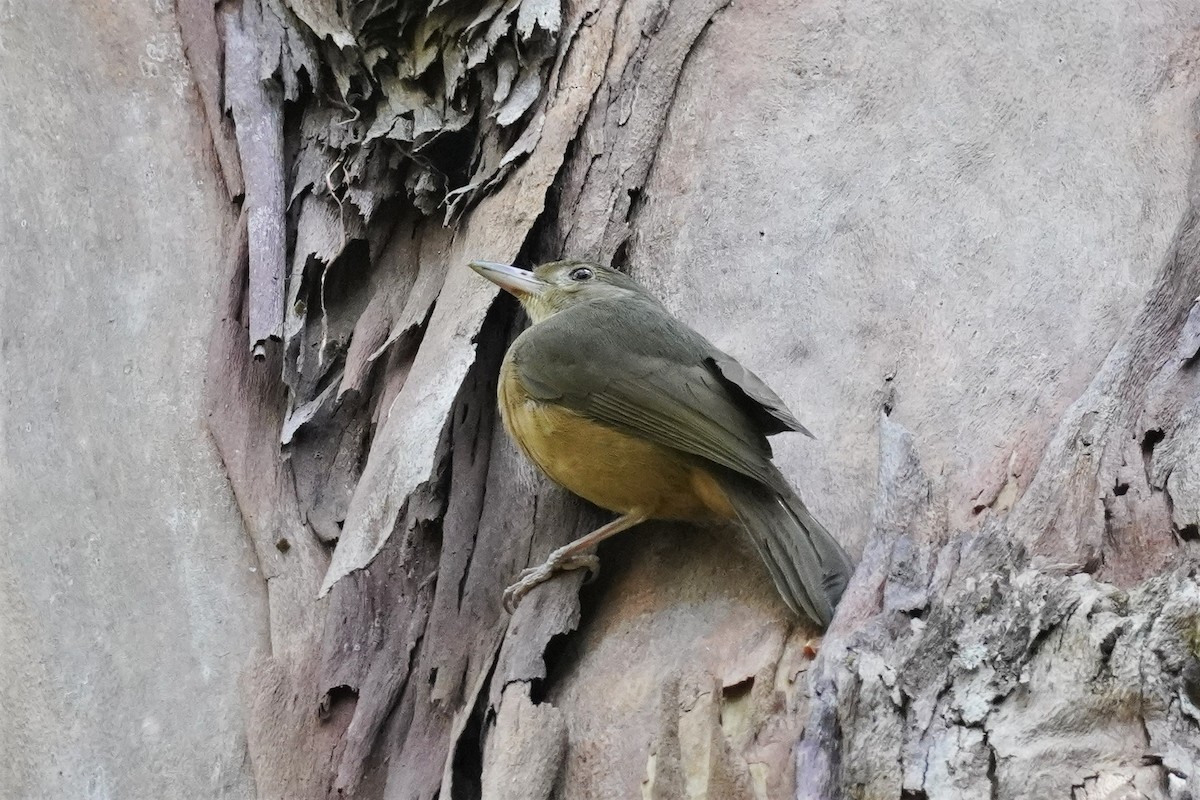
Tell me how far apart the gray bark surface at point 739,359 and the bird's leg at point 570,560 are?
48 mm

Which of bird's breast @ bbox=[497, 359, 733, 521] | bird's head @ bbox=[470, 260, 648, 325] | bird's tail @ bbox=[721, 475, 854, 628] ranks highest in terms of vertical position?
bird's head @ bbox=[470, 260, 648, 325]

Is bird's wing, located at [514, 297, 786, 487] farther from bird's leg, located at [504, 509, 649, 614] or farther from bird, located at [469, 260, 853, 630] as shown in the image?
bird's leg, located at [504, 509, 649, 614]

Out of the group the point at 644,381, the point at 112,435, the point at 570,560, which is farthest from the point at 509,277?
the point at 112,435

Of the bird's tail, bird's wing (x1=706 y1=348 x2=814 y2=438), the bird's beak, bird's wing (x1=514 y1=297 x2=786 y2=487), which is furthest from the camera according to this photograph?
the bird's beak

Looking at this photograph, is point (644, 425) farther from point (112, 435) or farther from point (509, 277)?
point (112, 435)

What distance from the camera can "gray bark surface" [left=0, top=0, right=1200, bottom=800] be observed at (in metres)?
2.15

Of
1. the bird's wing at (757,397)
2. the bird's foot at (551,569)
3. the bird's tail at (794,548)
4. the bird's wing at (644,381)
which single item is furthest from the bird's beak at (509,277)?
the bird's tail at (794,548)

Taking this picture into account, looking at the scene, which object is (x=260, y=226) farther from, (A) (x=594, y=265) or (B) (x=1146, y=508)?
(B) (x=1146, y=508)

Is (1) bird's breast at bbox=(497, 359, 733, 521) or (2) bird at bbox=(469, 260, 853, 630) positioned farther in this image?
(1) bird's breast at bbox=(497, 359, 733, 521)

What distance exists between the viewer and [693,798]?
7.27 feet

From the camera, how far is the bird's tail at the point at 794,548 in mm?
2445

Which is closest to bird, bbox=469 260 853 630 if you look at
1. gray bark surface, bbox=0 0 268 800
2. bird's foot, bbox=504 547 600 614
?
bird's foot, bbox=504 547 600 614

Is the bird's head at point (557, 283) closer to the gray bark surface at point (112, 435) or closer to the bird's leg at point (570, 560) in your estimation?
the bird's leg at point (570, 560)

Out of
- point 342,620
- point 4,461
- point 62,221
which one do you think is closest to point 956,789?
point 342,620
